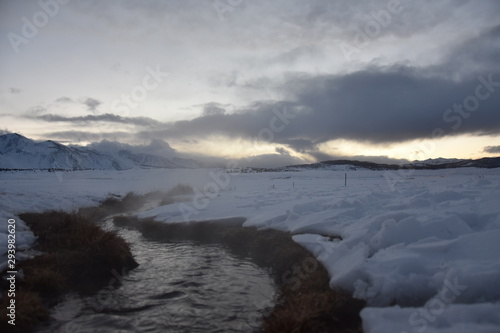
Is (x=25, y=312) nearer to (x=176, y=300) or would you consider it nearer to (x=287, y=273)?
(x=176, y=300)

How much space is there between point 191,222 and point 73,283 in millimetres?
8872

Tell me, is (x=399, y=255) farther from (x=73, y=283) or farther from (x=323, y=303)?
(x=73, y=283)

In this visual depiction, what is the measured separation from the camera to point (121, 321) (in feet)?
25.9

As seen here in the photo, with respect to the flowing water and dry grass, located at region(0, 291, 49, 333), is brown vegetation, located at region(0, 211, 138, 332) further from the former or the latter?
the flowing water

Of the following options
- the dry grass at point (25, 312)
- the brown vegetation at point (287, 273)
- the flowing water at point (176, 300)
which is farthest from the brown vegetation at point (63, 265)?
the brown vegetation at point (287, 273)

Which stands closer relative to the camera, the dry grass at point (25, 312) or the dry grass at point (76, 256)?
the dry grass at point (25, 312)

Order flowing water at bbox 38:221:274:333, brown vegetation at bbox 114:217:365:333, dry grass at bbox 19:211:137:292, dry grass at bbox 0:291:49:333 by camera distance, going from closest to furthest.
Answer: brown vegetation at bbox 114:217:365:333
dry grass at bbox 0:291:49:333
flowing water at bbox 38:221:274:333
dry grass at bbox 19:211:137:292

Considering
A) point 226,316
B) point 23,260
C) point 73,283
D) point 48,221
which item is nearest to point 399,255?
point 226,316

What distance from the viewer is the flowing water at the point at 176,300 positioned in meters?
7.72

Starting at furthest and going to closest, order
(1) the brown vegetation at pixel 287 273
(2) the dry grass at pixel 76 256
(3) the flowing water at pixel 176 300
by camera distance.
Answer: (2) the dry grass at pixel 76 256, (3) the flowing water at pixel 176 300, (1) the brown vegetation at pixel 287 273

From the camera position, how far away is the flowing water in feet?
25.3

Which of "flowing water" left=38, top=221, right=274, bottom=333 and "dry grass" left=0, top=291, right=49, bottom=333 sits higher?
"dry grass" left=0, top=291, right=49, bottom=333

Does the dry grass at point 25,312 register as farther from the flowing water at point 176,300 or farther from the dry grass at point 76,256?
the dry grass at point 76,256

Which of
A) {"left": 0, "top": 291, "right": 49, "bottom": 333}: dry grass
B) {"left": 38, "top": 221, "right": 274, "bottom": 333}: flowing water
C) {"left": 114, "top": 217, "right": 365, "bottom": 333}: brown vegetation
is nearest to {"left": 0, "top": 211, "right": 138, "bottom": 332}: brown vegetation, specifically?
{"left": 0, "top": 291, "right": 49, "bottom": 333}: dry grass
